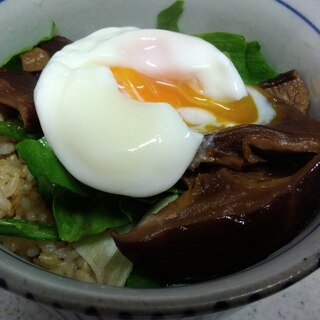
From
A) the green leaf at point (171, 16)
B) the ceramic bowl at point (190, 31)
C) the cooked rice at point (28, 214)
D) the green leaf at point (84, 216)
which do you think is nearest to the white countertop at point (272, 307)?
the cooked rice at point (28, 214)

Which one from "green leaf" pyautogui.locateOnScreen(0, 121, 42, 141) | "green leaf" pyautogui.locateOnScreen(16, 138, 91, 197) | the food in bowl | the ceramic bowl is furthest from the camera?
"green leaf" pyautogui.locateOnScreen(0, 121, 42, 141)

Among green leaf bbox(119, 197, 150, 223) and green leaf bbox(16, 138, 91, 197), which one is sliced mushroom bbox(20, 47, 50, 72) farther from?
green leaf bbox(119, 197, 150, 223)

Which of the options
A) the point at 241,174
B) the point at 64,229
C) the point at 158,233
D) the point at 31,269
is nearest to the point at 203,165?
the point at 241,174

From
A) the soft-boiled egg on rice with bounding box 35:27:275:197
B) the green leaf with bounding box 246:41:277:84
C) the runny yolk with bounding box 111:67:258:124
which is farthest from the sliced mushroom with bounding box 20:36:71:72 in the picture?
the green leaf with bounding box 246:41:277:84

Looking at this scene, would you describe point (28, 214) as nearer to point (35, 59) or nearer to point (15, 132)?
point (15, 132)

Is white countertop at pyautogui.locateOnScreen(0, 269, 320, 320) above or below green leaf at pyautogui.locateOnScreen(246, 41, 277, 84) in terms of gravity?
below

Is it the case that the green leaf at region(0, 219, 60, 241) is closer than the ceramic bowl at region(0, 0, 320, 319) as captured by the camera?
No

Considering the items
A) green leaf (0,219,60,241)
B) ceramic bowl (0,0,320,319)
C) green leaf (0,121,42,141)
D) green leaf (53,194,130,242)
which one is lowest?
green leaf (0,219,60,241)

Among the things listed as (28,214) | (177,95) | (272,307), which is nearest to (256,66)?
(177,95)
